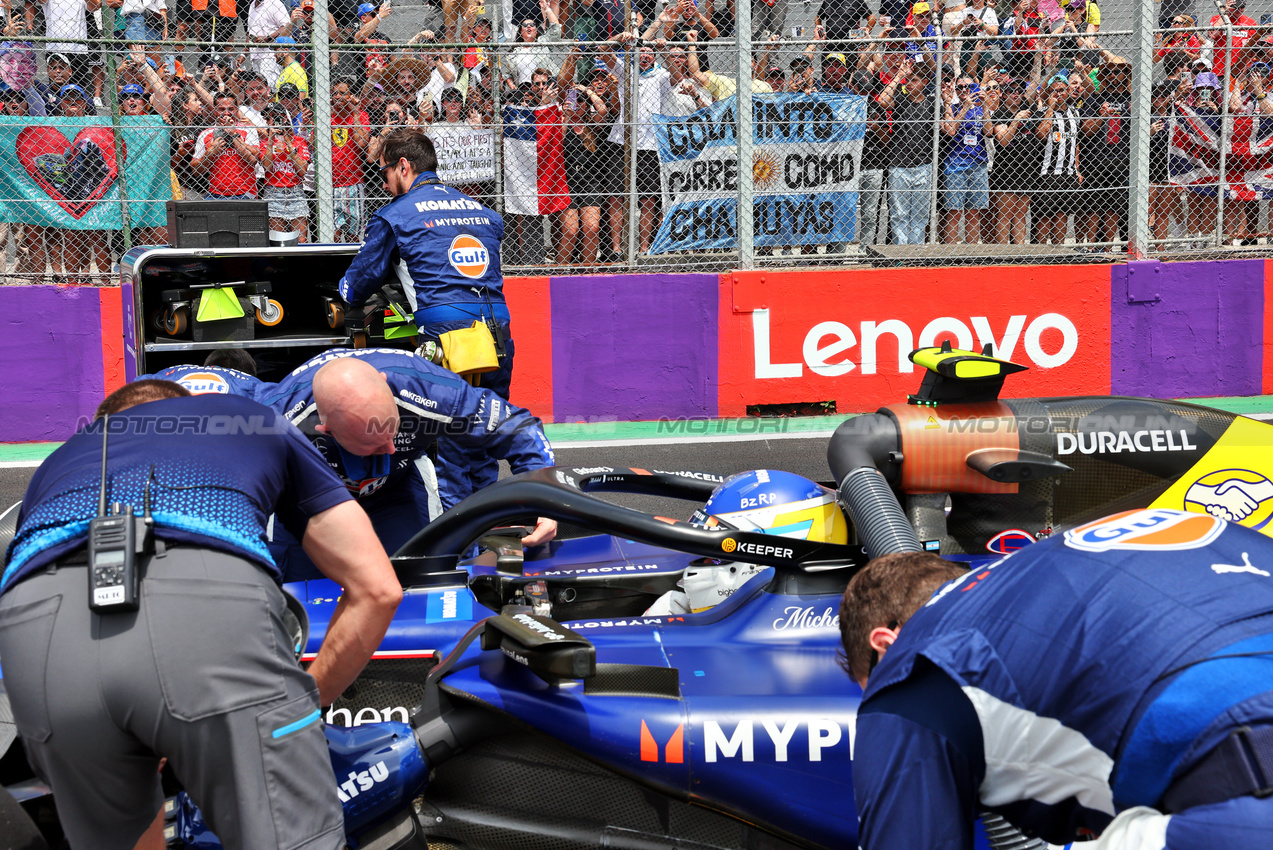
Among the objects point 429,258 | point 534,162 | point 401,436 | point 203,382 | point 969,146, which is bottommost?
point 401,436

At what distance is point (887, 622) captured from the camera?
1944 millimetres

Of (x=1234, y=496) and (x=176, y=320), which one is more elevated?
(x=176, y=320)

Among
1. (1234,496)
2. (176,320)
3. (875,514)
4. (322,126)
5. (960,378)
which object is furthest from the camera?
(322,126)

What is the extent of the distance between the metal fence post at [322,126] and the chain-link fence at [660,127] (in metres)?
0.02

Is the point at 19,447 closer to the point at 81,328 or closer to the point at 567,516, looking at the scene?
the point at 81,328

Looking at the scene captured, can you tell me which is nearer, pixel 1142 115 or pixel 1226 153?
pixel 1142 115

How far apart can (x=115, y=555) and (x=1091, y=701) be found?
161 cm

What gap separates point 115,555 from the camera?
2033mm

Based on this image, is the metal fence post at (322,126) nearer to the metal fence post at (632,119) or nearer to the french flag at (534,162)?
the french flag at (534,162)

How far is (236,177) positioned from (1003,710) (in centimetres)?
750

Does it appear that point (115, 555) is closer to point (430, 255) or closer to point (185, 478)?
point (185, 478)

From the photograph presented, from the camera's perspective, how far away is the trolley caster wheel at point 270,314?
6605mm

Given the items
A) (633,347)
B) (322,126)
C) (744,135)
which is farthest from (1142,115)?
(322,126)

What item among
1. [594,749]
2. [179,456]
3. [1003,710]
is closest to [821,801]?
[594,749]
